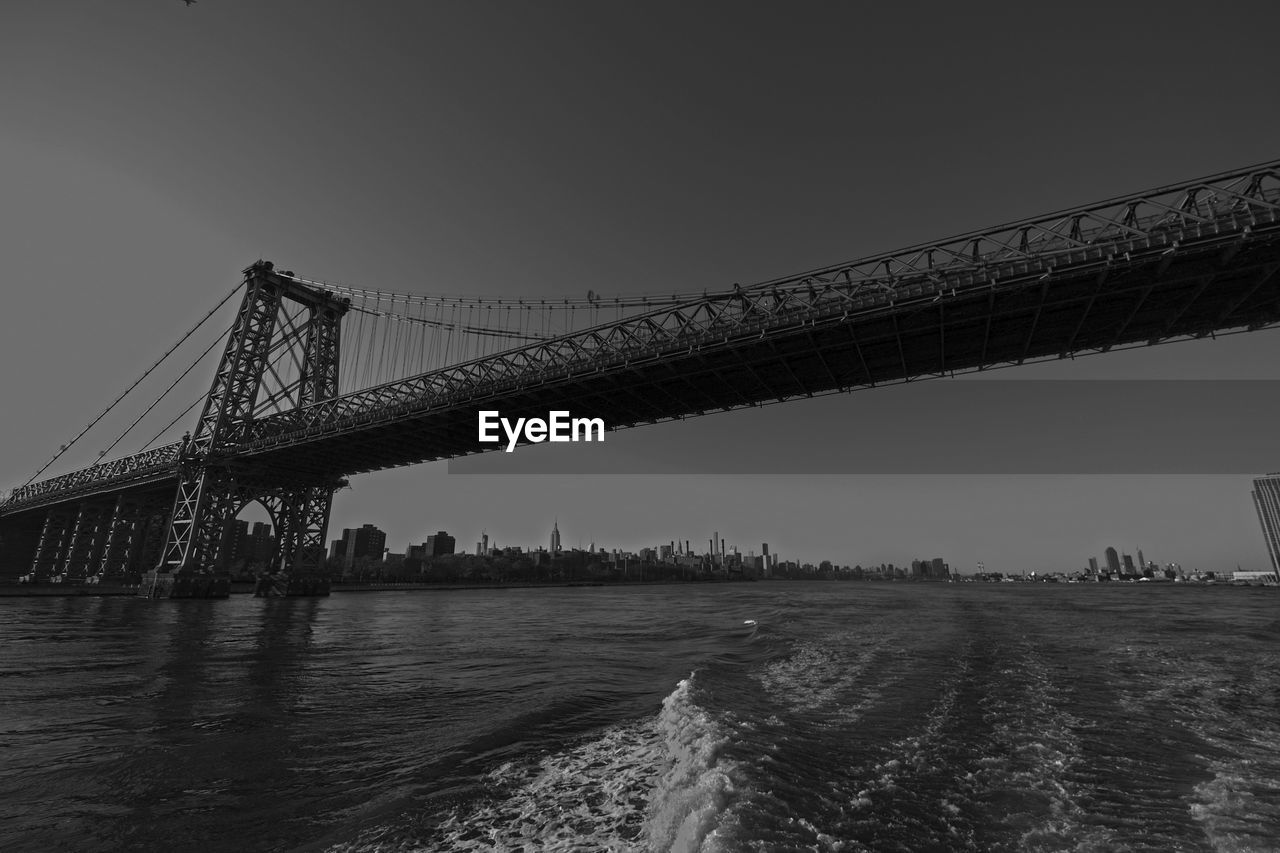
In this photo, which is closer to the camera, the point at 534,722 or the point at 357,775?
the point at 357,775

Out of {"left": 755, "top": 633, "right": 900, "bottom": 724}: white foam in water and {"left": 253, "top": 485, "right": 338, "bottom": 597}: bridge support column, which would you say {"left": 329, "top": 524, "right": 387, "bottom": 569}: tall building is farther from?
{"left": 755, "top": 633, "right": 900, "bottom": 724}: white foam in water

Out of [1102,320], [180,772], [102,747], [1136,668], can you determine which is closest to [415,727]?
[180,772]

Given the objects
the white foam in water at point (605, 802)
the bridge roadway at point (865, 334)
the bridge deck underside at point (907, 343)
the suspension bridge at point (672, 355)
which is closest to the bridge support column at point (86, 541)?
the suspension bridge at point (672, 355)

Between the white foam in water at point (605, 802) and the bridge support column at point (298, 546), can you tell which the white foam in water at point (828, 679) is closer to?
the white foam in water at point (605, 802)

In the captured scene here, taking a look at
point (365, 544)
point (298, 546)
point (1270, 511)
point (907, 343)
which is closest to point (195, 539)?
point (298, 546)

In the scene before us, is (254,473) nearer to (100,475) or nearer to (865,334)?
(100,475)

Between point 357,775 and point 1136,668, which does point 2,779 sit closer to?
point 357,775
